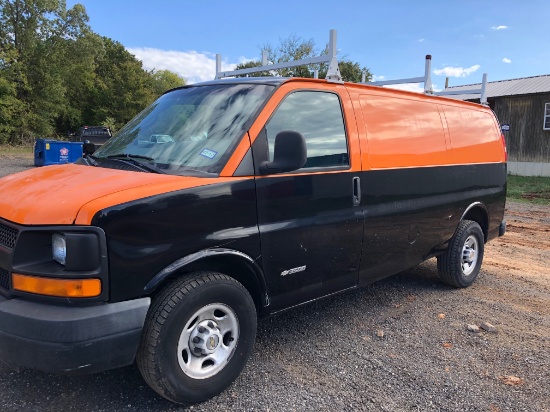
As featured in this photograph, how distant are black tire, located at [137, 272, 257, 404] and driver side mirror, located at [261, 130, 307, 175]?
0.85 meters

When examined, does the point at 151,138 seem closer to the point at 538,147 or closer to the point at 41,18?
the point at 538,147

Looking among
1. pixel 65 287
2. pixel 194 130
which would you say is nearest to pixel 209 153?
pixel 194 130

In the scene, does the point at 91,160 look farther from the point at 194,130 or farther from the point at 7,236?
the point at 7,236

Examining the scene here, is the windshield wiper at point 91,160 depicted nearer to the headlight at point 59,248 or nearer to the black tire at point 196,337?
the headlight at point 59,248

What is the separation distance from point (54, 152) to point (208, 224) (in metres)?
19.2

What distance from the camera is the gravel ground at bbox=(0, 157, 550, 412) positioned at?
9.63 feet

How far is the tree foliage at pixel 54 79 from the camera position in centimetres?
3647

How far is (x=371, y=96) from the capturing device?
4.08 m

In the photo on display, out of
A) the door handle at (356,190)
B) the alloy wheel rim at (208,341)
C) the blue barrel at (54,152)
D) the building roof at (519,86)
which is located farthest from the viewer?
the building roof at (519,86)

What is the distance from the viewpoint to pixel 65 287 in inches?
93.9

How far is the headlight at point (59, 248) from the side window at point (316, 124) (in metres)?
1.54

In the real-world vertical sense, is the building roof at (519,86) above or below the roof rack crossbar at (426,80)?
above

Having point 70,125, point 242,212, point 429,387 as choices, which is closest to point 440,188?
point 429,387

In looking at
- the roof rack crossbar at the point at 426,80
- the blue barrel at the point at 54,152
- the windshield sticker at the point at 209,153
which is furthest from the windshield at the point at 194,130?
the blue barrel at the point at 54,152
